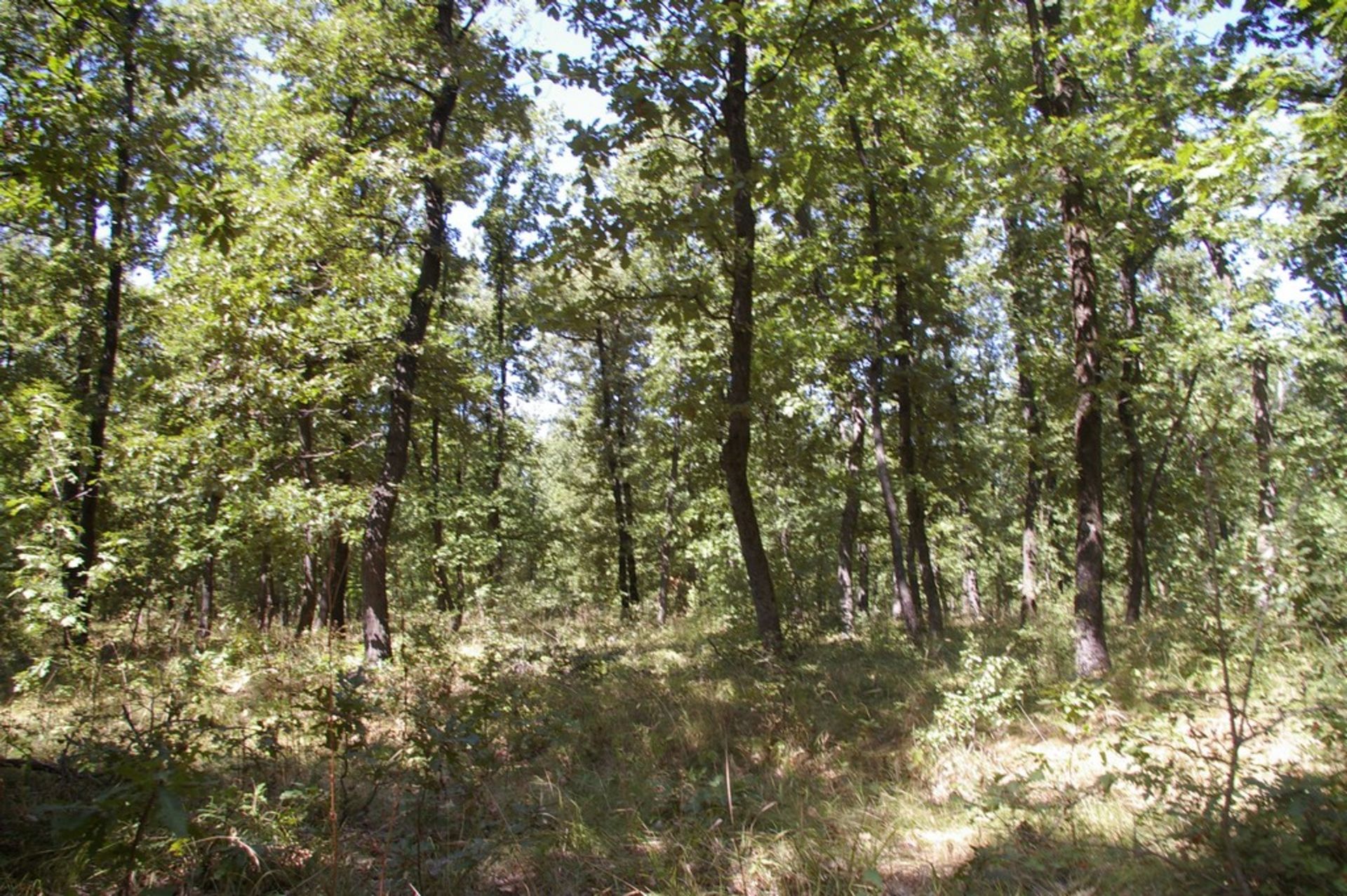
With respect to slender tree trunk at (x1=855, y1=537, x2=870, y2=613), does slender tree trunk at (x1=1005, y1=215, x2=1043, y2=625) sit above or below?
above

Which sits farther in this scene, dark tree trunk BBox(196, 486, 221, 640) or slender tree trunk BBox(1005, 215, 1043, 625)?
slender tree trunk BBox(1005, 215, 1043, 625)

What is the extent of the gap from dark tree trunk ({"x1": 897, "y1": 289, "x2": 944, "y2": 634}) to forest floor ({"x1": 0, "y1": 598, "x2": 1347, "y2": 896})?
3.77 metres

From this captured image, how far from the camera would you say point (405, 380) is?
11219mm

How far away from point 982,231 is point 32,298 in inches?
806

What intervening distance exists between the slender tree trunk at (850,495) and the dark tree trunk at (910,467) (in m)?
0.83

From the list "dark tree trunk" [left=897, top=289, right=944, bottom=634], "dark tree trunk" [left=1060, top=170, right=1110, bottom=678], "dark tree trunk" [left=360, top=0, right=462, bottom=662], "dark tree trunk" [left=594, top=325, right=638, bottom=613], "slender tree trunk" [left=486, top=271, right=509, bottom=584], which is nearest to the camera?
"dark tree trunk" [left=1060, top=170, right=1110, bottom=678]

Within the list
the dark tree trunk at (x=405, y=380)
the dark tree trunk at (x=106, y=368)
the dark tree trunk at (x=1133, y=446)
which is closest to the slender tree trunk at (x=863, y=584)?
the dark tree trunk at (x=1133, y=446)

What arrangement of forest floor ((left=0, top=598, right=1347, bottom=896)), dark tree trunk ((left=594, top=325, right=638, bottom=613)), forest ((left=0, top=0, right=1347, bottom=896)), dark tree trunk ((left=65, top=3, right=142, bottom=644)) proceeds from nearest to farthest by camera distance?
forest floor ((left=0, top=598, right=1347, bottom=896)) → forest ((left=0, top=0, right=1347, bottom=896)) → dark tree trunk ((left=65, top=3, right=142, bottom=644)) → dark tree trunk ((left=594, top=325, right=638, bottom=613))

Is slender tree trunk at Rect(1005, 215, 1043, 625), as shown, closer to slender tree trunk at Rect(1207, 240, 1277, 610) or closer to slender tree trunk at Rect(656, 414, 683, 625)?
slender tree trunk at Rect(1207, 240, 1277, 610)

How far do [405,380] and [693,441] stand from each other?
4861 mm

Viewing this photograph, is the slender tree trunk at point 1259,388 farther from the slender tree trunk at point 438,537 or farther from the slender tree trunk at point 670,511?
the slender tree trunk at point 438,537

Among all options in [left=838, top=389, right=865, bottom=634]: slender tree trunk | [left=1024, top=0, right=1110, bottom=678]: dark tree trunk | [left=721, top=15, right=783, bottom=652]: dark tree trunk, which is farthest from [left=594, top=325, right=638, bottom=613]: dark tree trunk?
[left=1024, top=0, right=1110, bottom=678]: dark tree trunk

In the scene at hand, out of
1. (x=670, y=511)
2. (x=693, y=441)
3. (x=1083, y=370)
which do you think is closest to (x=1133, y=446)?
(x=1083, y=370)

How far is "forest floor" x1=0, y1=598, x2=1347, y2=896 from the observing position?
10.9 ft
